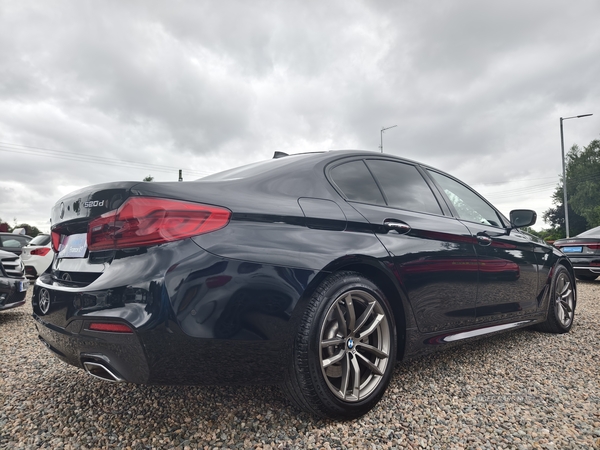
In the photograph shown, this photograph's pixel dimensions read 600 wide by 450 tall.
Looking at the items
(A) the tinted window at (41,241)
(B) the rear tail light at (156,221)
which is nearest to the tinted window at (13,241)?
(A) the tinted window at (41,241)

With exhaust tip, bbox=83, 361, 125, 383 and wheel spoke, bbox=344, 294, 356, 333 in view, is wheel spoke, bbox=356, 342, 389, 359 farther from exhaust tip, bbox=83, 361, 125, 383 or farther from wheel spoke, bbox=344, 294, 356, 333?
exhaust tip, bbox=83, 361, 125, 383

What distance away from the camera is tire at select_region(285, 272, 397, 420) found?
72.6 inches

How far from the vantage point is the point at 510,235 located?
3416 mm

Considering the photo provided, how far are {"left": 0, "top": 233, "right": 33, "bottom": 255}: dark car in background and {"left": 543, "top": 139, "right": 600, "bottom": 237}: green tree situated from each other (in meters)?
51.0

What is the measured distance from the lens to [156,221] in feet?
5.44

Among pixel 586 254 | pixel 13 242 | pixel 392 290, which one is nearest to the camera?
pixel 392 290

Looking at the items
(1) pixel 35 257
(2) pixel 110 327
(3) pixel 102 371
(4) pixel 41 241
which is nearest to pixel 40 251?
(1) pixel 35 257

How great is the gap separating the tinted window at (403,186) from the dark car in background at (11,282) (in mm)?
4498

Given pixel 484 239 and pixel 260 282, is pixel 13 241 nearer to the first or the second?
pixel 260 282

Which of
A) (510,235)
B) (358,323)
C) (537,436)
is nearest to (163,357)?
(358,323)

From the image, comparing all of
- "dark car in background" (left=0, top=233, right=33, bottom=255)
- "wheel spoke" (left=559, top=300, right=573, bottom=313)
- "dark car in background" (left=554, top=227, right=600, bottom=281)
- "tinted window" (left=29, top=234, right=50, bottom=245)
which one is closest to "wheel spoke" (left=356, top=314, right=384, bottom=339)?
"wheel spoke" (left=559, top=300, right=573, bottom=313)

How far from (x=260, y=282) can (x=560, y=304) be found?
355cm

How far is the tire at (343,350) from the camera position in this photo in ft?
6.05

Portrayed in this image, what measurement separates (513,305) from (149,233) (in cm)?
285
